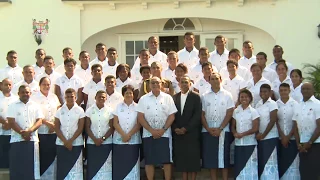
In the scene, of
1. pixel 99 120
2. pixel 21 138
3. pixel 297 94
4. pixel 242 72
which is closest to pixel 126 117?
pixel 99 120

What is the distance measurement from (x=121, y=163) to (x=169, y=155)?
702mm

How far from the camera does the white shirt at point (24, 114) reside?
7203mm

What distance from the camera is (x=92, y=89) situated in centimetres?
792

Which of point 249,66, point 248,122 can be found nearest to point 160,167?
point 248,122

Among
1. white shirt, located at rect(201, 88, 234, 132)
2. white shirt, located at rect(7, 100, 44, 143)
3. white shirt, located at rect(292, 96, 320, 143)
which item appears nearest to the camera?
white shirt, located at rect(292, 96, 320, 143)

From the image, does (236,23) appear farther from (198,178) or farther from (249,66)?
(198,178)

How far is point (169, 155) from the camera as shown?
283 inches

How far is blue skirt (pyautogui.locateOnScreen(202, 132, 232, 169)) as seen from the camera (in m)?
Answer: 7.27

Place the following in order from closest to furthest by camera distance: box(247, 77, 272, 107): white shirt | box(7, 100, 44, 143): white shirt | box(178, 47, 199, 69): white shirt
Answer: box(7, 100, 44, 143): white shirt < box(247, 77, 272, 107): white shirt < box(178, 47, 199, 69): white shirt

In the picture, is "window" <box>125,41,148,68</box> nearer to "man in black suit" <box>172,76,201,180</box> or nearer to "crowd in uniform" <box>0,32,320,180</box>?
"crowd in uniform" <box>0,32,320,180</box>

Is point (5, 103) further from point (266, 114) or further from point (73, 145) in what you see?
point (266, 114)

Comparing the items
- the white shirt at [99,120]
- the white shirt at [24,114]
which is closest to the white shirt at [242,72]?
the white shirt at [99,120]

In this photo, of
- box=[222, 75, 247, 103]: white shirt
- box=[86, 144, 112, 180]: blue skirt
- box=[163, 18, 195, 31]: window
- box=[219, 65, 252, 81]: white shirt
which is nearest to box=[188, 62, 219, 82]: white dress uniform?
box=[219, 65, 252, 81]: white shirt

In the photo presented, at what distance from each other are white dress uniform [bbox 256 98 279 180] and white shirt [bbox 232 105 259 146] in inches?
4.9
